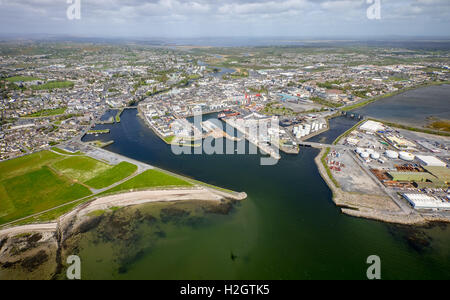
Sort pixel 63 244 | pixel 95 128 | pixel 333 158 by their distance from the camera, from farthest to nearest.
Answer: pixel 95 128
pixel 333 158
pixel 63 244

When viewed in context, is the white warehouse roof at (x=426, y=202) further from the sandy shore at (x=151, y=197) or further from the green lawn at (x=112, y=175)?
the green lawn at (x=112, y=175)

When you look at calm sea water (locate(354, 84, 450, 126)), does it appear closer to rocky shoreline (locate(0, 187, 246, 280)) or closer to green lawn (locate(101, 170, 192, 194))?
rocky shoreline (locate(0, 187, 246, 280))

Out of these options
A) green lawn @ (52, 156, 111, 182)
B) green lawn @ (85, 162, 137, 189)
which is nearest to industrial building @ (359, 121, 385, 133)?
green lawn @ (85, 162, 137, 189)

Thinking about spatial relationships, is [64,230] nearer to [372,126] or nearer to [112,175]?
[112,175]

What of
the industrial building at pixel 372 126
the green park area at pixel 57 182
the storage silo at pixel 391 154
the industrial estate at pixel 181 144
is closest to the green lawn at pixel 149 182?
the green park area at pixel 57 182

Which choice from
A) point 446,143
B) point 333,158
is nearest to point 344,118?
point 446,143
